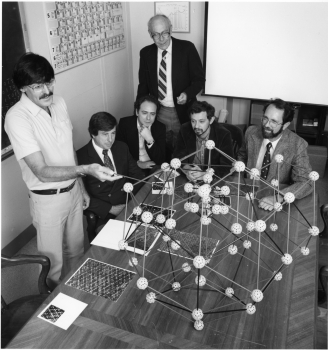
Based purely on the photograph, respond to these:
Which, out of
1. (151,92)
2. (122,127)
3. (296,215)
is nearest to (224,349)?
(296,215)

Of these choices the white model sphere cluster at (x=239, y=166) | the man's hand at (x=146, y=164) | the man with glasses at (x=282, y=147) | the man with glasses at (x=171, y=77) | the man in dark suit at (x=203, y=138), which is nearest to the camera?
the white model sphere cluster at (x=239, y=166)

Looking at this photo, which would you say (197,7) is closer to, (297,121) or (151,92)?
(151,92)

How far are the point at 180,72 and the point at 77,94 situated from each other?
1212 millimetres

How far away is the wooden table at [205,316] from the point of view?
1490mm

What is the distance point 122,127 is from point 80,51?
1.16 m

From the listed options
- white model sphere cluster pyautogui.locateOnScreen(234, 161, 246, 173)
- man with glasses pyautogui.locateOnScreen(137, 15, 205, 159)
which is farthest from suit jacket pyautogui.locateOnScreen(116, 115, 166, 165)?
white model sphere cluster pyautogui.locateOnScreen(234, 161, 246, 173)

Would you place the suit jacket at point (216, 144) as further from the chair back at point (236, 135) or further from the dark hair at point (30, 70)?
the dark hair at point (30, 70)

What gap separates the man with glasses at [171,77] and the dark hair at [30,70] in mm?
1880

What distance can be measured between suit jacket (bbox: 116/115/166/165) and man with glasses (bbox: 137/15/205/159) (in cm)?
24

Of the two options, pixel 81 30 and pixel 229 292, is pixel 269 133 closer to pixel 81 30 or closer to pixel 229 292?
pixel 229 292

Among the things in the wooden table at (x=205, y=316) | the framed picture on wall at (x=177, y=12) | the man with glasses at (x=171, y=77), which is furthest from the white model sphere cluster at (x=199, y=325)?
the framed picture on wall at (x=177, y=12)

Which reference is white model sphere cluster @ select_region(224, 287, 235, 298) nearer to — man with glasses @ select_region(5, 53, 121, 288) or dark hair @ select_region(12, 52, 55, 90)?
man with glasses @ select_region(5, 53, 121, 288)

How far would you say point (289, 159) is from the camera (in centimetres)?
270

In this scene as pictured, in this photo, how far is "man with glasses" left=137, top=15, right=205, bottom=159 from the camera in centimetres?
394
